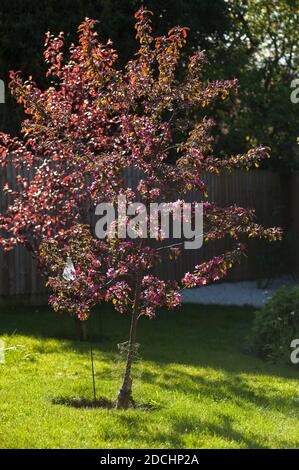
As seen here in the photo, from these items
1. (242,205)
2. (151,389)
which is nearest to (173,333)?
(151,389)

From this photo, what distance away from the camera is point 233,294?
12875 millimetres

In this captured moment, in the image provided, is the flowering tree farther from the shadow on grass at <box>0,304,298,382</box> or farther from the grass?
the shadow on grass at <box>0,304,298,382</box>

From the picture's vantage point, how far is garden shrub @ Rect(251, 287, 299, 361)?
8.05m

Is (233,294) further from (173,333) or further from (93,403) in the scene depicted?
(93,403)

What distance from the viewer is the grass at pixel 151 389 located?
5.01 metres

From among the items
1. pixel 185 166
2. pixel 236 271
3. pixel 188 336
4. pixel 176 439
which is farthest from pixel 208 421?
pixel 236 271

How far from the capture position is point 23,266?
10633mm

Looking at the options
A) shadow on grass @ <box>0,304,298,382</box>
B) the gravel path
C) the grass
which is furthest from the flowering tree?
the gravel path

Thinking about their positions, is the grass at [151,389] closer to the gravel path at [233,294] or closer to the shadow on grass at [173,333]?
the shadow on grass at [173,333]

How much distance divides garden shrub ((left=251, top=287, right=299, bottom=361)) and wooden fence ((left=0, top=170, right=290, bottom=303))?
3740mm

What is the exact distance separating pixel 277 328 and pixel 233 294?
4.65 meters

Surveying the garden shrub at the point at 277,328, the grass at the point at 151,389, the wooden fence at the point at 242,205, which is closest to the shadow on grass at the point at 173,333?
the grass at the point at 151,389

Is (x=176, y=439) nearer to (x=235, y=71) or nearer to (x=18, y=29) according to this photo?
(x=18, y=29)

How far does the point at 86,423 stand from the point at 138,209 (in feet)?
5.30
